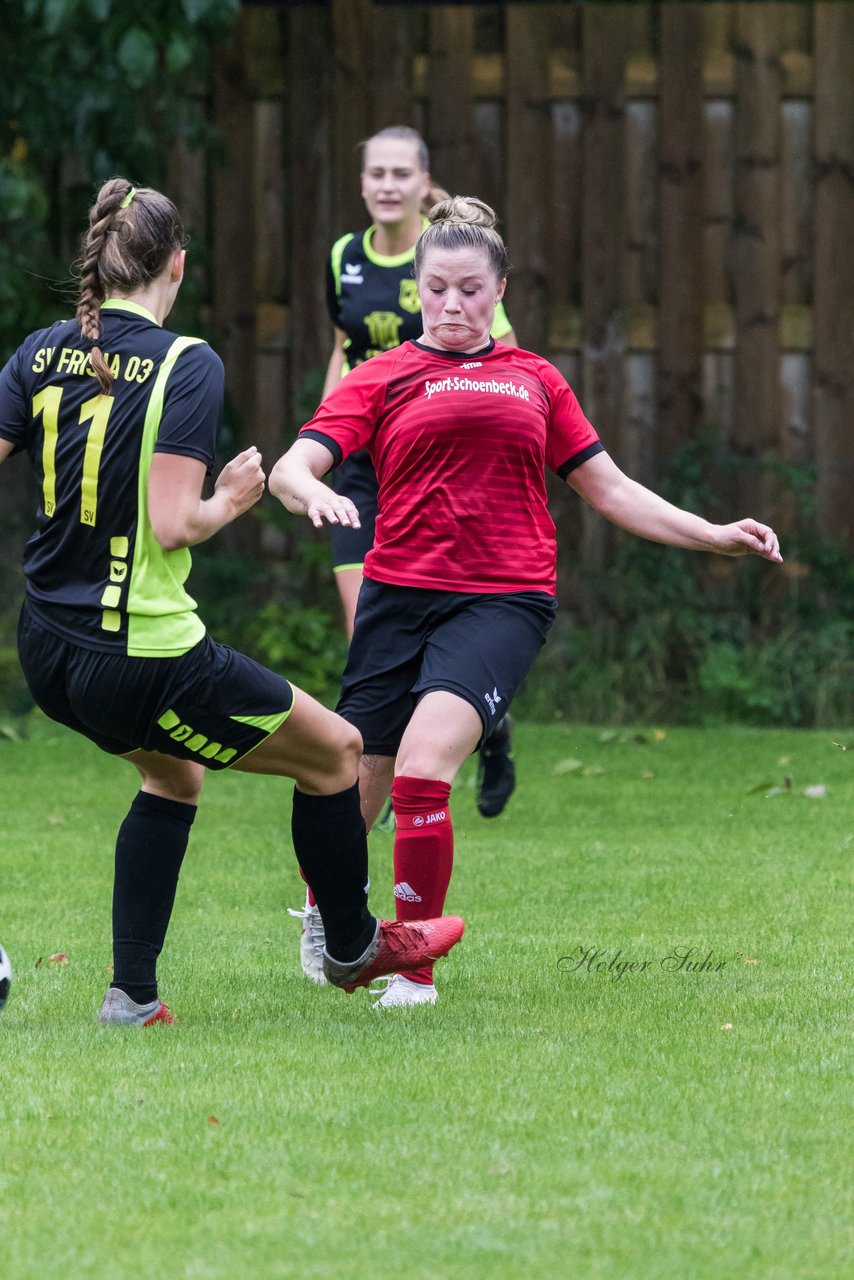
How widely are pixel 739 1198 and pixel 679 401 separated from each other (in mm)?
6843

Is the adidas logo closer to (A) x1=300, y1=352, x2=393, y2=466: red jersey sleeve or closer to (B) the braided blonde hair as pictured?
(A) x1=300, y1=352, x2=393, y2=466: red jersey sleeve

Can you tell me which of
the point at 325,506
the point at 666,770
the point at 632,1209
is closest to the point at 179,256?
the point at 325,506

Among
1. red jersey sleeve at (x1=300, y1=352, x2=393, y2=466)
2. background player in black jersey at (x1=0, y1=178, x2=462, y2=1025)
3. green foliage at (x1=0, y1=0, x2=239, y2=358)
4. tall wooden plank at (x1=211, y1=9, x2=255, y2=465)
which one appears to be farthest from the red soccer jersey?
tall wooden plank at (x1=211, y1=9, x2=255, y2=465)

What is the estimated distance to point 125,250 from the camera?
12.5ft

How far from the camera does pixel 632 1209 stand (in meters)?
2.93

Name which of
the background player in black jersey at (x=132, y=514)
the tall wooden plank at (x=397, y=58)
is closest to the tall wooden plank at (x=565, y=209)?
the tall wooden plank at (x=397, y=58)

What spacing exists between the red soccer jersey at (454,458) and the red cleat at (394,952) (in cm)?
80

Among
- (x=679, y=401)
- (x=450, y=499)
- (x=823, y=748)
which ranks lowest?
Result: (x=823, y=748)

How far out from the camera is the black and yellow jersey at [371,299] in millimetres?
6301

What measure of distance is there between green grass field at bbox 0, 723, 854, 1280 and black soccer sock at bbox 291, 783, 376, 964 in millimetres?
200

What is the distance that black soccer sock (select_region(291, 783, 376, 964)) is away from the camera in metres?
4.09

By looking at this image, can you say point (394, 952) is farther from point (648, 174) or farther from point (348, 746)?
point (648, 174)

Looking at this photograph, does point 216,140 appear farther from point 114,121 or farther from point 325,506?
point 325,506

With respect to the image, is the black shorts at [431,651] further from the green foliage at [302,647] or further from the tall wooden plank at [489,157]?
the tall wooden plank at [489,157]
